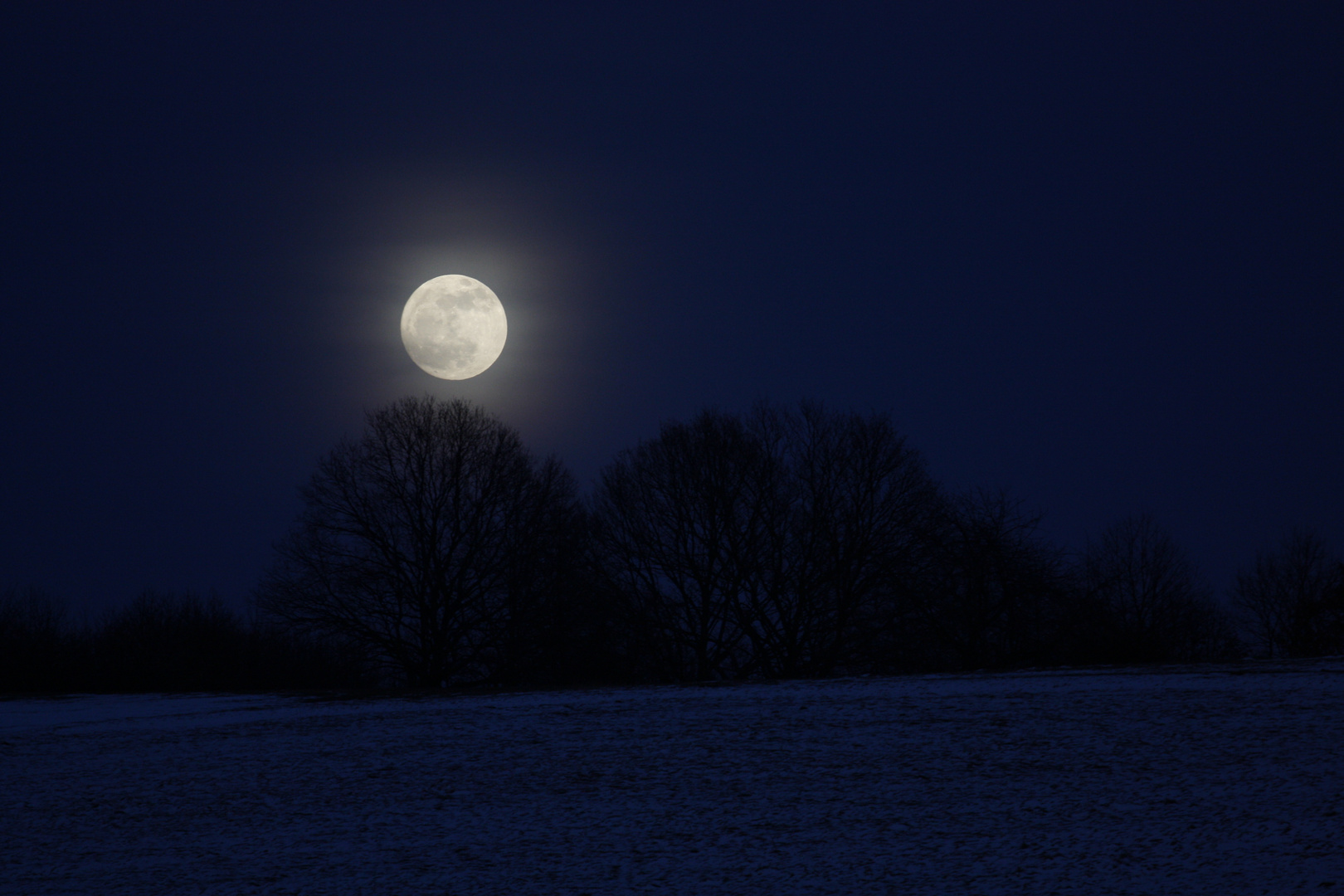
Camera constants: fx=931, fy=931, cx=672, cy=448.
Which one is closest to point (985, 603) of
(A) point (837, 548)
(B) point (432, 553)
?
(A) point (837, 548)

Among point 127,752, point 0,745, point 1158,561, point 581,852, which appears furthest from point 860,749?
point 1158,561

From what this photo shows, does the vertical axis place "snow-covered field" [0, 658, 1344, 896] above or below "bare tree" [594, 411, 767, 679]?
below

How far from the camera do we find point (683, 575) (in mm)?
40781

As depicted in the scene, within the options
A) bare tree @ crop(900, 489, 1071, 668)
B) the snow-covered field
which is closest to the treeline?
bare tree @ crop(900, 489, 1071, 668)

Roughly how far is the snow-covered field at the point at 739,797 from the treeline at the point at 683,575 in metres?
20.4

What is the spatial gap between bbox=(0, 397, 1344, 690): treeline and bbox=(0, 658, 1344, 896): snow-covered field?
20411mm

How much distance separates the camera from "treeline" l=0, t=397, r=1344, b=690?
122ft

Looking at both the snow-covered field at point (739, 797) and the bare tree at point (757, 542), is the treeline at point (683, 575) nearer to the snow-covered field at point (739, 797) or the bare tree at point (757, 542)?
the bare tree at point (757, 542)

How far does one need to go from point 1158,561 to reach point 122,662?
6092 cm

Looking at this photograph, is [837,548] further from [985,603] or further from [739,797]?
[739,797]

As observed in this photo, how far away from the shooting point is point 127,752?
15250 millimetres

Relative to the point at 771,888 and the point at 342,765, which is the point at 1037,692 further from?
the point at 342,765

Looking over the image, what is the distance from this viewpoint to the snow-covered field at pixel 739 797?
8297 mm

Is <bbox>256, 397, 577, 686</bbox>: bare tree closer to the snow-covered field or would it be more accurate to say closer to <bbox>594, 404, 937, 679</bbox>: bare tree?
<bbox>594, 404, 937, 679</bbox>: bare tree
